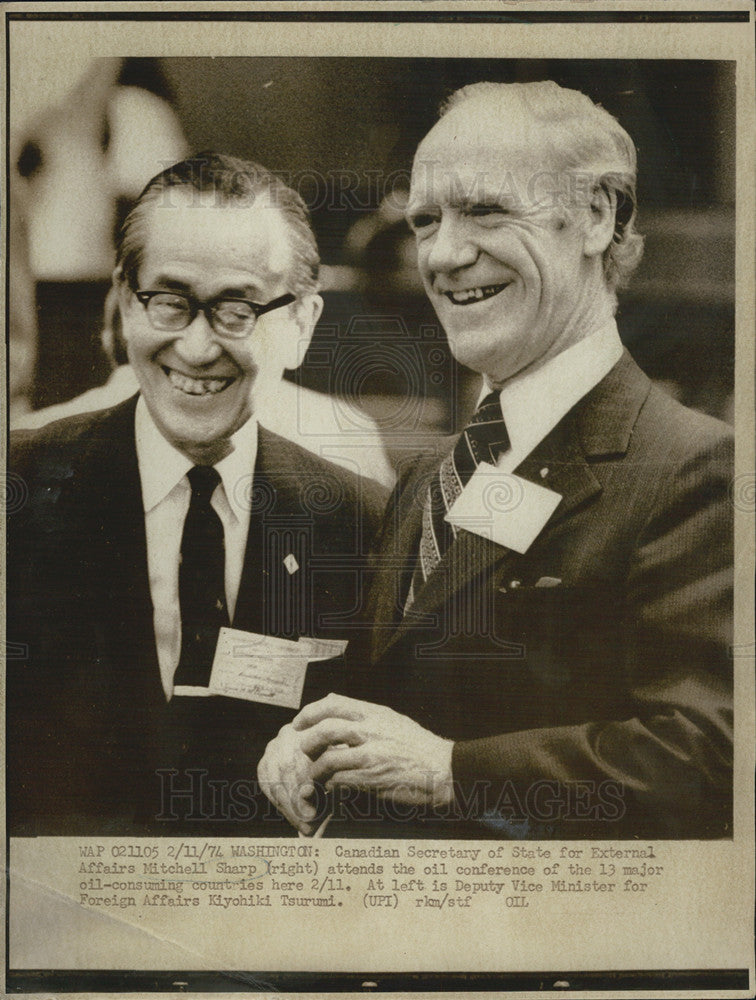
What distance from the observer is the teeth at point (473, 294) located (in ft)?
7.07

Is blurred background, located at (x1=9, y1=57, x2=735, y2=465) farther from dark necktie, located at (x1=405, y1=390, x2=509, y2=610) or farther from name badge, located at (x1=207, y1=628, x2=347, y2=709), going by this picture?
name badge, located at (x1=207, y1=628, x2=347, y2=709)

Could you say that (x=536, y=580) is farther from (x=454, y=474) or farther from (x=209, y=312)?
(x=209, y=312)

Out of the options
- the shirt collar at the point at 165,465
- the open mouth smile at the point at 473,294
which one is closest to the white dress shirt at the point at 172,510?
the shirt collar at the point at 165,465

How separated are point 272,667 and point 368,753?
1.03 ft

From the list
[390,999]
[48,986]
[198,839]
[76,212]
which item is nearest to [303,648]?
[198,839]

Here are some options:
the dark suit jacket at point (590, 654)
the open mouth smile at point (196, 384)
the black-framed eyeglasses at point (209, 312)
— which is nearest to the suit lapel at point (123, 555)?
the open mouth smile at point (196, 384)

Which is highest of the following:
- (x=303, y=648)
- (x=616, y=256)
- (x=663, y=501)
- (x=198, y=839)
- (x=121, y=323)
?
(x=616, y=256)

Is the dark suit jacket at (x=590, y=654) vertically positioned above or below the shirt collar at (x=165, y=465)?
below

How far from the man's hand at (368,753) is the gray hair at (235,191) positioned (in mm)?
1079

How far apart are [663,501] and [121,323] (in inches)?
55.4

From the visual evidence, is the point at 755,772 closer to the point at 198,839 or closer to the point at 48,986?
the point at 198,839

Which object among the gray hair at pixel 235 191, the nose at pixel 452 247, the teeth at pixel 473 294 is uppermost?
the gray hair at pixel 235 191

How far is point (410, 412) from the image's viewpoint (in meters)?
2.20

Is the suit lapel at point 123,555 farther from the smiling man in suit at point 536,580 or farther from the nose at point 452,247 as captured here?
the nose at point 452,247
